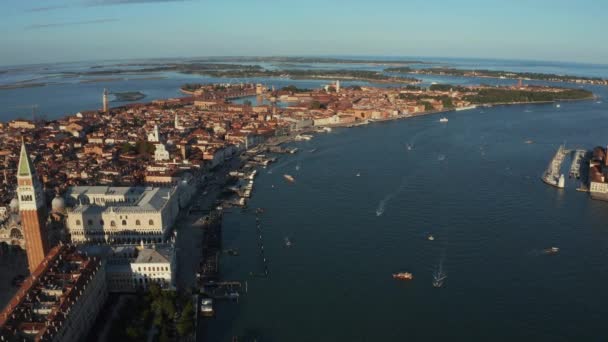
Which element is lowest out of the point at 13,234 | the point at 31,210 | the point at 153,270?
the point at 13,234

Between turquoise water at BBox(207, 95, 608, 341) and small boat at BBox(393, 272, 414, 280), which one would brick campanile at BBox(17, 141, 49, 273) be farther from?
small boat at BBox(393, 272, 414, 280)

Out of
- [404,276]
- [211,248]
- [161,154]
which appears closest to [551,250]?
[404,276]

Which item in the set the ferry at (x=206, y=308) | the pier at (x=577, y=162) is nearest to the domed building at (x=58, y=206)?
the ferry at (x=206, y=308)

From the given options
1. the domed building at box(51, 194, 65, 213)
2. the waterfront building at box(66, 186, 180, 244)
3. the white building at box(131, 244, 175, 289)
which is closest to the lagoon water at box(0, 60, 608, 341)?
the white building at box(131, 244, 175, 289)

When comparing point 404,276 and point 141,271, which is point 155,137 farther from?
point 404,276

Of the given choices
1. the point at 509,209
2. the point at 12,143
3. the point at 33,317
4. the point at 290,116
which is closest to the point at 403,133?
the point at 290,116

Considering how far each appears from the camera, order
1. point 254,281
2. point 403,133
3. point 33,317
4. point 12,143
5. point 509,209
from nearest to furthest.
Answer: point 33,317, point 254,281, point 509,209, point 12,143, point 403,133

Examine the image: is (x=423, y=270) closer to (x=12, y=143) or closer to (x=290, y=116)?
(x=12, y=143)
